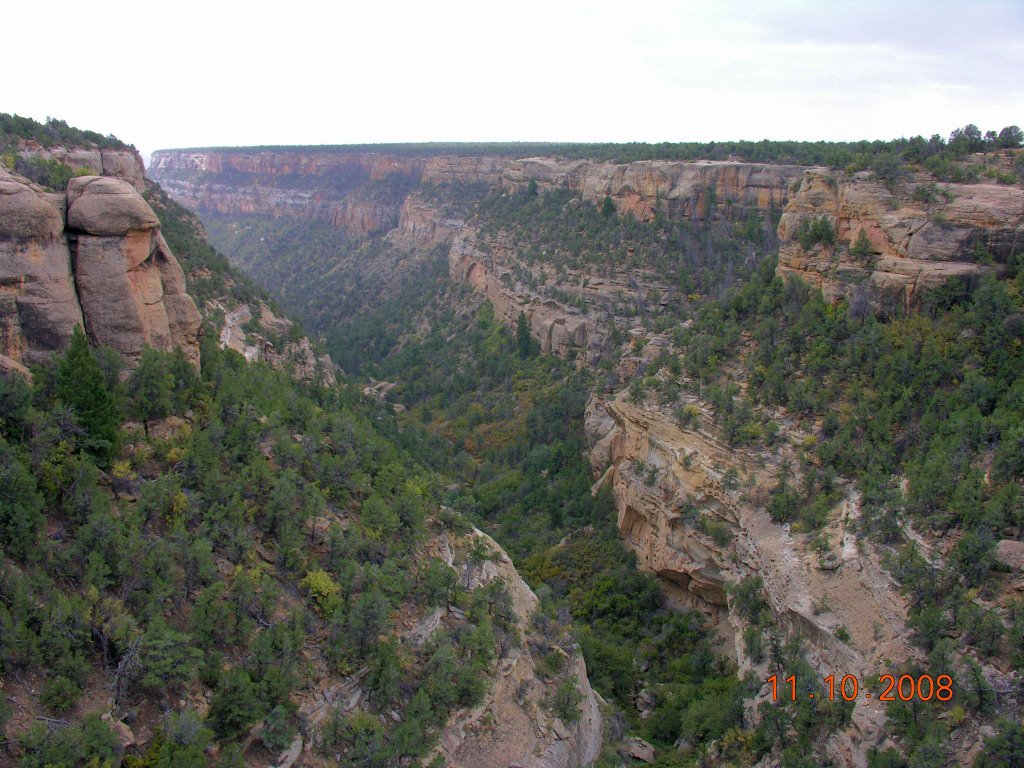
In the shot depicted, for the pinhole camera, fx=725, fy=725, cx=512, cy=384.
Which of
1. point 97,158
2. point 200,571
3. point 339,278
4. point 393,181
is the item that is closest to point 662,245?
point 97,158

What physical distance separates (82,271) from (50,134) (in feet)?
82.6

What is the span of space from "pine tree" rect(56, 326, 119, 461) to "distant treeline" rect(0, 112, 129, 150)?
21.5 metres

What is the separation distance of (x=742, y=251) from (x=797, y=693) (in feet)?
127

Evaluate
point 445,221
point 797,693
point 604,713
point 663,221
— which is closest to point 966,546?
point 797,693

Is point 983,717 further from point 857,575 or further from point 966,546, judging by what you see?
point 857,575

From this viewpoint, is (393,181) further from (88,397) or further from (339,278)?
(88,397)

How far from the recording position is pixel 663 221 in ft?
186

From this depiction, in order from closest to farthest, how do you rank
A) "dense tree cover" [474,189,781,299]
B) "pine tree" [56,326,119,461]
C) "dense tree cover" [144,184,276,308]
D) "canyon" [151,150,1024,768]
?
"pine tree" [56,326,119,461] → "canyon" [151,150,1024,768] → "dense tree cover" [144,184,276,308] → "dense tree cover" [474,189,781,299]

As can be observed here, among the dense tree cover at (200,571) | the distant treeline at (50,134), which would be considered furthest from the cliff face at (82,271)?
the distant treeline at (50,134)

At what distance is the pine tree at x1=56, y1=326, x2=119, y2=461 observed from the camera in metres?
17.2

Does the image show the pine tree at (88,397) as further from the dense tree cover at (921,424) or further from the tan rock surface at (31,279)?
the dense tree cover at (921,424)
